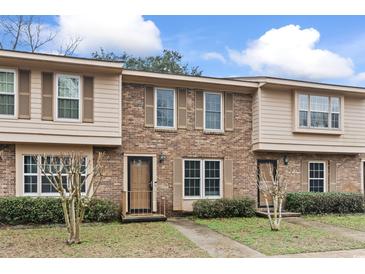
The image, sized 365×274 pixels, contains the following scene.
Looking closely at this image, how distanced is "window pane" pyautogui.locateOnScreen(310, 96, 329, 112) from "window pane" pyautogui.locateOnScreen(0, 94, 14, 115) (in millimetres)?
11057

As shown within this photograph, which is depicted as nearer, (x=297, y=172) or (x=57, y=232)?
(x=57, y=232)

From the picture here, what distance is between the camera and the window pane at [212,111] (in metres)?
13.9

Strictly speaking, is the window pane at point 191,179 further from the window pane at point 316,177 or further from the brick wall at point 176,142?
the window pane at point 316,177

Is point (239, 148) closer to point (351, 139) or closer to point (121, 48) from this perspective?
point (351, 139)

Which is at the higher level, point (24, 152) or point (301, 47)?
point (301, 47)

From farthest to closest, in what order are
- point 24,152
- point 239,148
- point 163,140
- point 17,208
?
point 239,148, point 163,140, point 24,152, point 17,208

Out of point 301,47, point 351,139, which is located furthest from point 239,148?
point 301,47

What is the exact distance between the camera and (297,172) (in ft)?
48.8

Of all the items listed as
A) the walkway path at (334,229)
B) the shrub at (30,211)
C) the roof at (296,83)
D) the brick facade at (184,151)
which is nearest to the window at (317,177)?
the brick facade at (184,151)

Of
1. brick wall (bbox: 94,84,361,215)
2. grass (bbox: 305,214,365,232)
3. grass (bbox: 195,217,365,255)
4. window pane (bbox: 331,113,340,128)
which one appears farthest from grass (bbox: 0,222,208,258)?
window pane (bbox: 331,113,340,128)

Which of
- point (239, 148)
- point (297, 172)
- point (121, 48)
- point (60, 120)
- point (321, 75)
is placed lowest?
point (297, 172)
